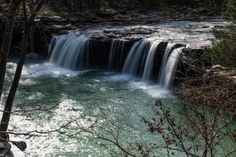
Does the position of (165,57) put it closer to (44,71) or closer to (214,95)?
(44,71)

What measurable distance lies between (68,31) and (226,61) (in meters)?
14.1

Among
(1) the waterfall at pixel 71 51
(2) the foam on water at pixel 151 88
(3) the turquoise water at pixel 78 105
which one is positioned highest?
(1) the waterfall at pixel 71 51

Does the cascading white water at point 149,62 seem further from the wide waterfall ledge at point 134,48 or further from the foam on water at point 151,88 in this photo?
the foam on water at point 151,88

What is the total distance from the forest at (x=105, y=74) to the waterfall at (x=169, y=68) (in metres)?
0.05

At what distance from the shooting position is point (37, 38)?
1087 inches

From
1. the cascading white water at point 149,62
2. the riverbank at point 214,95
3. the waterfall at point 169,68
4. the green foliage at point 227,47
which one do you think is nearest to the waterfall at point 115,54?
the cascading white water at point 149,62

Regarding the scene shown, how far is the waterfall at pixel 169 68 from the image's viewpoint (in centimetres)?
1908

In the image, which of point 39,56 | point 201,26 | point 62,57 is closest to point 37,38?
point 39,56

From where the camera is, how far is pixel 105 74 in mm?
21797

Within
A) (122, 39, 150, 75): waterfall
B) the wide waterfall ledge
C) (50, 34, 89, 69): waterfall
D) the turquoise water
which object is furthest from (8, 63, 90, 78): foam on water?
(122, 39, 150, 75): waterfall

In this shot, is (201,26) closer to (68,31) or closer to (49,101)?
(68,31)

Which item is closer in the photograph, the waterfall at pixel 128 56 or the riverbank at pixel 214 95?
the riverbank at pixel 214 95

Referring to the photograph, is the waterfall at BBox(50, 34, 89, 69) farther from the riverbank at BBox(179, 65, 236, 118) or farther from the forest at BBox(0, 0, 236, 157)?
the riverbank at BBox(179, 65, 236, 118)

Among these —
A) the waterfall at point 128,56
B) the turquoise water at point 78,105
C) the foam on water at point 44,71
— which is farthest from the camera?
the foam on water at point 44,71
